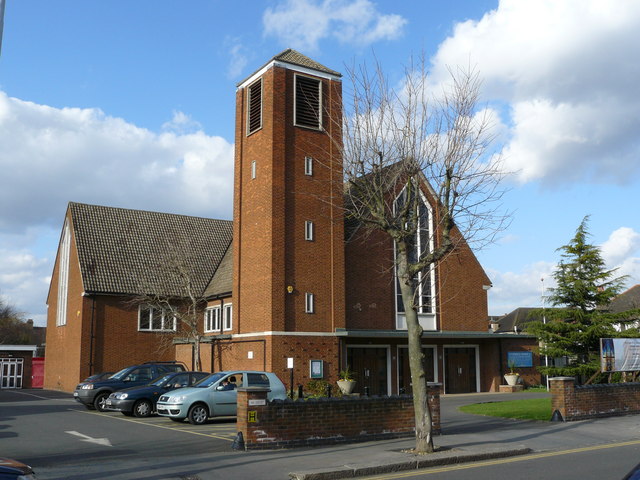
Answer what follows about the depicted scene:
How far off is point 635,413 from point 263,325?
48.6ft

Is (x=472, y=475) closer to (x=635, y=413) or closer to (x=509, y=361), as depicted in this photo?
(x=635, y=413)

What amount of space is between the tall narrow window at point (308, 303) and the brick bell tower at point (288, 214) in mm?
44

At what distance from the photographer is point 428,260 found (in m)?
15.1

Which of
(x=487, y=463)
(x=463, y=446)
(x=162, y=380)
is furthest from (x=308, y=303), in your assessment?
(x=487, y=463)

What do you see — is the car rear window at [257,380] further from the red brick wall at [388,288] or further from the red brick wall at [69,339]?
the red brick wall at [69,339]

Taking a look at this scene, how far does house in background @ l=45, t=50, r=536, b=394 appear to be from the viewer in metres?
→ 29.4

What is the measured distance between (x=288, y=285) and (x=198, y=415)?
10640 mm

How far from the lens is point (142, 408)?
72.2 feet

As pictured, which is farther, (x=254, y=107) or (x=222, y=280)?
(x=222, y=280)

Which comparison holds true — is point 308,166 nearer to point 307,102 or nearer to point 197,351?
point 307,102

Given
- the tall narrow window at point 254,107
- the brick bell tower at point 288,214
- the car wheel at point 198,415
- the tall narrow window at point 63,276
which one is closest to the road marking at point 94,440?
the car wheel at point 198,415

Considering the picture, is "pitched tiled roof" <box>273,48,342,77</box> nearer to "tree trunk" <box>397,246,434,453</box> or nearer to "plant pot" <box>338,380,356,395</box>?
"plant pot" <box>338,380,356,395</box>

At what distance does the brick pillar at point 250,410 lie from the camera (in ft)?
46.9

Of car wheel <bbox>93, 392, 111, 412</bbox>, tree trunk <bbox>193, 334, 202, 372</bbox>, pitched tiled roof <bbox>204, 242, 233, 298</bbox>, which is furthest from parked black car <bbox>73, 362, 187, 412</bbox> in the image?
pitched tiled roof <bbox>204, 242, 233, 298</bbox>
